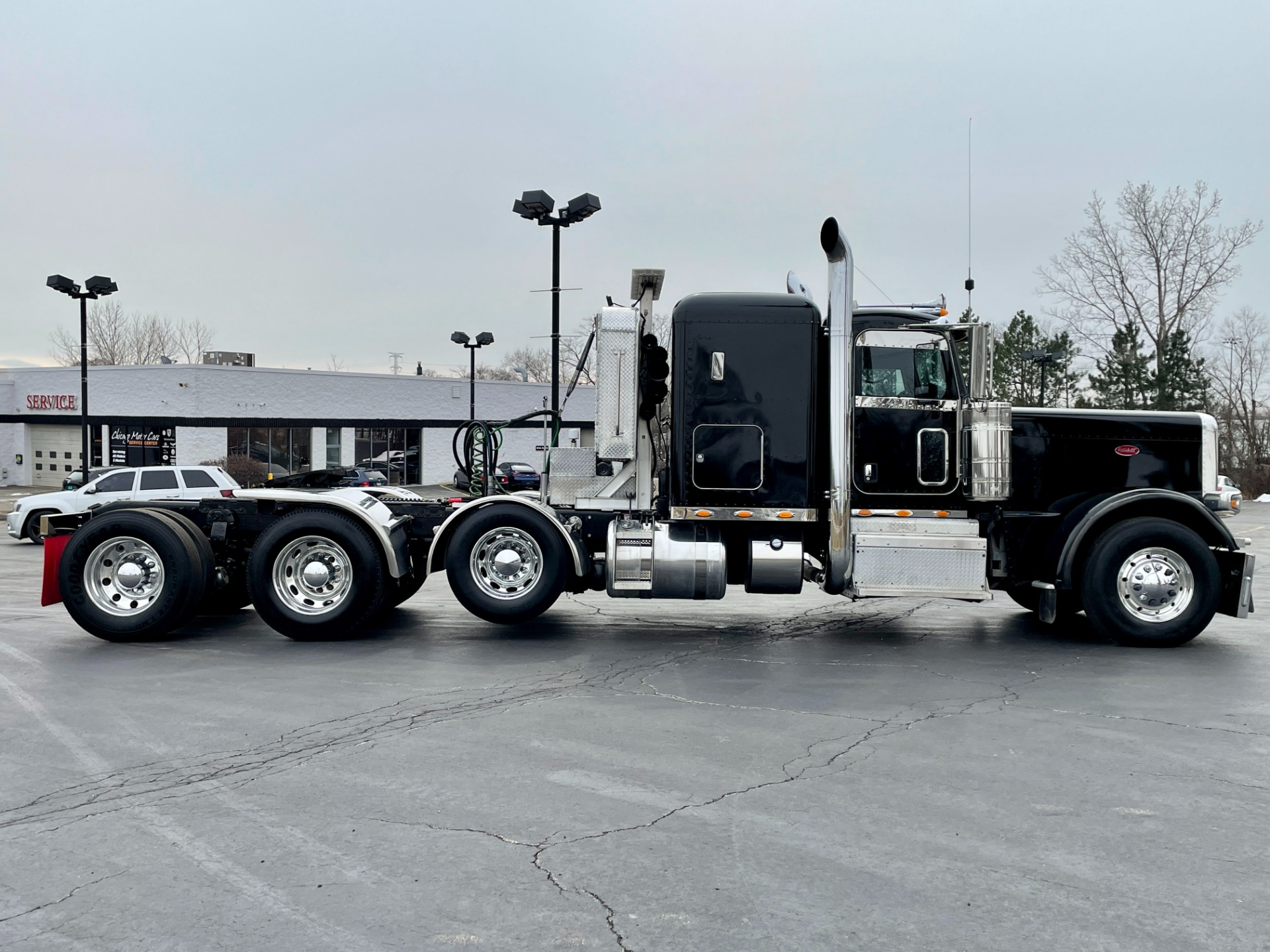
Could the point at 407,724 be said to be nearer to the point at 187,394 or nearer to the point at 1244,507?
the point at 187,394

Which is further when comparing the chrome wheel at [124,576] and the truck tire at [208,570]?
the truck tire at [208,570]

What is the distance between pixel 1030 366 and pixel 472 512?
4892cm

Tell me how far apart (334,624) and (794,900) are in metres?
6.25

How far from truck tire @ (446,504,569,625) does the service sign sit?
141 feet

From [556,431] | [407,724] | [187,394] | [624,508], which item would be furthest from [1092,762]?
[187,394]

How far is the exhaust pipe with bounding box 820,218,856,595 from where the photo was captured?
8.98 metres

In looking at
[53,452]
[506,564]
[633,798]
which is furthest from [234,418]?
[633,798]

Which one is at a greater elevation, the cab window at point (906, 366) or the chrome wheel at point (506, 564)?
the cab window at point (906, 366)

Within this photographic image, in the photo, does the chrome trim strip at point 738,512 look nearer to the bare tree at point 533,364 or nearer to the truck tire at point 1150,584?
the truck tire at point 1150,584

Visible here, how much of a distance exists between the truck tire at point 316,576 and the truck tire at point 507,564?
0.75 metres

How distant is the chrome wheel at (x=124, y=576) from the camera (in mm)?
9383

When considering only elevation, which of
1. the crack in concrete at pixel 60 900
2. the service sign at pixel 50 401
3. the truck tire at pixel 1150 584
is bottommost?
the crack in concrete at pixel 60 900

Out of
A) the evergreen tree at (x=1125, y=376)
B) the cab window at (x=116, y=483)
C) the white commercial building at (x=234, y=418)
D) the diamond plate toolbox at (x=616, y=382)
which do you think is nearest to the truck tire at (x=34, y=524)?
the cab window at (x=116, y=483)

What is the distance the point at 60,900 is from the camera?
4020 millimetres
